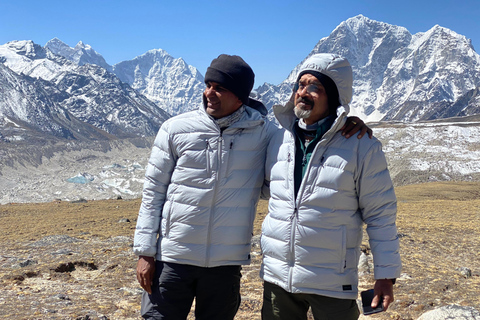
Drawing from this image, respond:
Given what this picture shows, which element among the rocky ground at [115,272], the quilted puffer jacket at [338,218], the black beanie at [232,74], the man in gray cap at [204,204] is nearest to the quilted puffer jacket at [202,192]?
the man in gray cap at [204,204]

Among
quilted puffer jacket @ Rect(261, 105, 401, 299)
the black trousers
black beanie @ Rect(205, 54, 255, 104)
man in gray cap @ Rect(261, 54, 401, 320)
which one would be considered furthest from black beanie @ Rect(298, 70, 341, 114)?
the black trousers

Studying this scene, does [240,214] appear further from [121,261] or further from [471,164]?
[471,164]

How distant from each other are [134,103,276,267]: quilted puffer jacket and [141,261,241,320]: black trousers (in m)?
0.09

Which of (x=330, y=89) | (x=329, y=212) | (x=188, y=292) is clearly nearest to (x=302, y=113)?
(x=330, y=89)

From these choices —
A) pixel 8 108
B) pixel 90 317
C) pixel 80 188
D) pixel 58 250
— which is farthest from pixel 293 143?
pixel 8 108

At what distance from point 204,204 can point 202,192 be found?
100 millimetres

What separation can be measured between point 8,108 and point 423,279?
209m

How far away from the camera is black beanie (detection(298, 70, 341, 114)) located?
3439mm

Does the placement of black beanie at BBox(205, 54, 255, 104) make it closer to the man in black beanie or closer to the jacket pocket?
the man in black beanie

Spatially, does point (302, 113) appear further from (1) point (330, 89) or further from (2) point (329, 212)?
(2) point (329, 212)

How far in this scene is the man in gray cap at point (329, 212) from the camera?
10.8ft

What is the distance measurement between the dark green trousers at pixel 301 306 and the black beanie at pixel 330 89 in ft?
4.81

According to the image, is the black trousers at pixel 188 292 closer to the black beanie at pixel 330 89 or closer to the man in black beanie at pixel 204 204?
the man in black beanie at pixel 204 204

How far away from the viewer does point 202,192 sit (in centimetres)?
362
